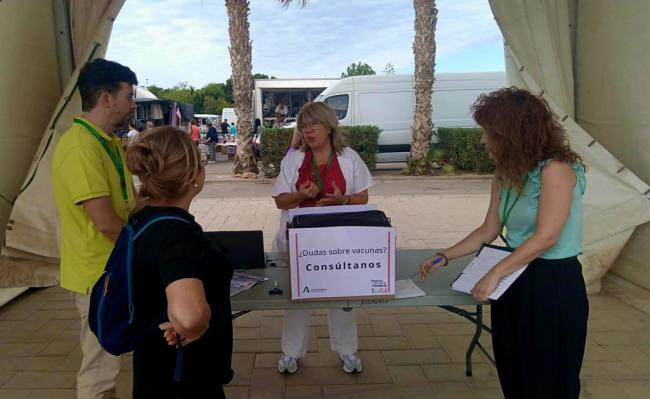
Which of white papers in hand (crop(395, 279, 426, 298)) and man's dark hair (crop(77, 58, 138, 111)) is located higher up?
man's dark hair (crop(77, 58, 138, 111))

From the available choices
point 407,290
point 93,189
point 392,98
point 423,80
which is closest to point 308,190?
point 407,290

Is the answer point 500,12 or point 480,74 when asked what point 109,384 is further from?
point 480,74

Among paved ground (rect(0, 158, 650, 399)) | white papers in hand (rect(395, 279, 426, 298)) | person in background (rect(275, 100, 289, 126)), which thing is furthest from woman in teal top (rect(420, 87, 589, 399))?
person in background (rect(275, 100, 289, 126))

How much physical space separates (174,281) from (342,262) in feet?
2.73

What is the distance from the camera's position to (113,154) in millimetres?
2213

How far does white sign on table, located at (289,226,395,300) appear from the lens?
1.90 meters

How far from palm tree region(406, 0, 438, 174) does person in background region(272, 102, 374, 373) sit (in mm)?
9993

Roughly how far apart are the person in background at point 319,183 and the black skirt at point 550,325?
3.75 feet

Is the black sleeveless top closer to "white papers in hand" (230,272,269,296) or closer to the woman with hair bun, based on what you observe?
the woman with hair bun

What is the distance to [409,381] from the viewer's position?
2.91 metres

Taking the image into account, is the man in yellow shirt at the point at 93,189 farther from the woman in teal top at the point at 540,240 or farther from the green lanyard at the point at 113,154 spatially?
the woman in teal top at the point at 540,240

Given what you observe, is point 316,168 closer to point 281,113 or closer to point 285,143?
point 285,143

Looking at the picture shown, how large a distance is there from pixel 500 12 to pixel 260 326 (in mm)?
3002

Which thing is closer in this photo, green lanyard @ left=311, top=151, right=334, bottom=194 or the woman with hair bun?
the woman with hair bun
